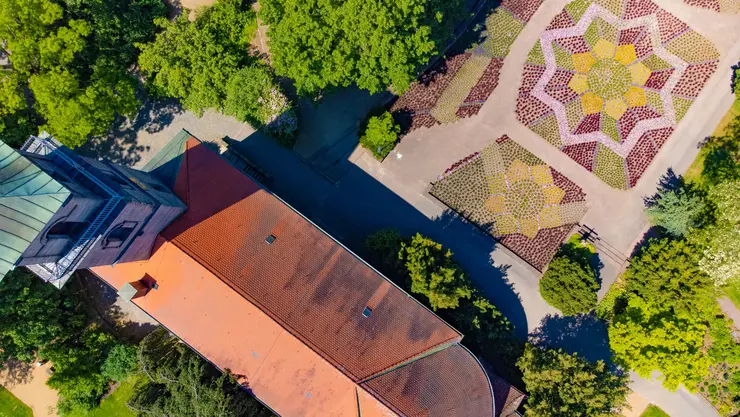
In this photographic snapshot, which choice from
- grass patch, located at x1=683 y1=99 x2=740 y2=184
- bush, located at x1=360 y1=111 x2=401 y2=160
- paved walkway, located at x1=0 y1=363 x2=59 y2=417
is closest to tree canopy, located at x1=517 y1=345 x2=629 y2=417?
grass patch, located at x1=683 y1=99 x2=740 y2=184

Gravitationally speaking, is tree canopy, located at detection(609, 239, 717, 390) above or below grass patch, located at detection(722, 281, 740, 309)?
below

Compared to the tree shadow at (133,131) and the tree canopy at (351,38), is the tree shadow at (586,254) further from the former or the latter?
the tree shadow at (133,131)

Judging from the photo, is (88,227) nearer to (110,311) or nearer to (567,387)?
(110,311)

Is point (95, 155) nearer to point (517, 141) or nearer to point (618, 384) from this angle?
point (517, 141)

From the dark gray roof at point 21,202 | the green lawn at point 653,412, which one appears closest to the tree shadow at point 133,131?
the dark gray roof at point 21,202

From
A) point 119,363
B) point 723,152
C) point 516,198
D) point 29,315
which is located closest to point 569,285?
point 516,198

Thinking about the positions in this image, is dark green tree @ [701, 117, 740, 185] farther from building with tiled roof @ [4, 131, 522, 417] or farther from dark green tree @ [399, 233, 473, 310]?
building with tiled roof @ [4, 131, 522, 417]
